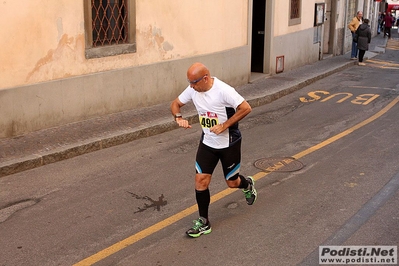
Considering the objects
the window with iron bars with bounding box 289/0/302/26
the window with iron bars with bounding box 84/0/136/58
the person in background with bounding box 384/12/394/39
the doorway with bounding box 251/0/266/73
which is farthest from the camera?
the person in background with bounding box 384/12/394/39

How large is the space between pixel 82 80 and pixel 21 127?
4.93ft

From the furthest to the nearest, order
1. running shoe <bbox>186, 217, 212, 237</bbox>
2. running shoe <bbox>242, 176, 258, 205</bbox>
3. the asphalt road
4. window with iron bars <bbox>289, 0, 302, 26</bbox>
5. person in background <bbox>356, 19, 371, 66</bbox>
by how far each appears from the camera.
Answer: person in background <bbox>356, 19, 371, 66</bbox>, window with iron bars <bbox>289, 0, 302, 26</bbox>, running shoe <bbox>242, 176, 258, 205</bbox>, running shoe <bbox>186, 217, 212, 237</bbox>, the asphalt road

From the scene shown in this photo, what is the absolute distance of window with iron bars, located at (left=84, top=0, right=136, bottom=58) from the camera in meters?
10.3

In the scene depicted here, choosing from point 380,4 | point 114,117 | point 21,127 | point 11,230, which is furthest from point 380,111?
point 380,4

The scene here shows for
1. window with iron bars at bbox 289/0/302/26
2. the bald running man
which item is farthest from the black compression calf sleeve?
window with iron bars at bbox 289/0/302/26

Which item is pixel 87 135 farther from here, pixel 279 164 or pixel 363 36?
pixel 363 36

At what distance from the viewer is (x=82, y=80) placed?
1015 centimetres

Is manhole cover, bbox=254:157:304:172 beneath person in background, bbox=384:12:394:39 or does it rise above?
beneath

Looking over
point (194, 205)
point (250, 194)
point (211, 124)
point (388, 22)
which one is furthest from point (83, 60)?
point (388, 22)

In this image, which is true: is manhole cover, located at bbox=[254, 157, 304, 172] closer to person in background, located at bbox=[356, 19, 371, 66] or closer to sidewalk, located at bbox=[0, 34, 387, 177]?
sidewalk, located at bbox=[0, 34, 387, 177]

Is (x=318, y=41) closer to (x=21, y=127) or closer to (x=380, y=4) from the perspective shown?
(x=21, y=127)

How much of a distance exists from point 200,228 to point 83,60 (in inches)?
215

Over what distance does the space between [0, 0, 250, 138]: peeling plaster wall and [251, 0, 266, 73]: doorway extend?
2.70m

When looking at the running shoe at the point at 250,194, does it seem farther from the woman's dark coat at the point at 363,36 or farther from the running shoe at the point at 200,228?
the woman's dark coat at the point at 363,36
